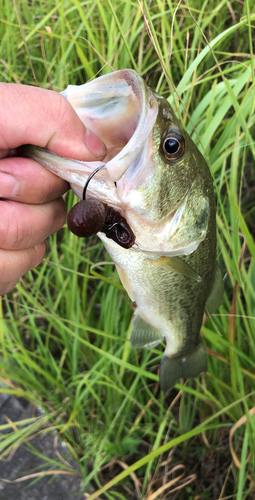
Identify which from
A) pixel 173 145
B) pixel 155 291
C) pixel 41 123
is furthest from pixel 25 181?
pixel 155 291

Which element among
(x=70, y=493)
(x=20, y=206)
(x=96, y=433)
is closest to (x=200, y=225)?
(x=20, y=206)

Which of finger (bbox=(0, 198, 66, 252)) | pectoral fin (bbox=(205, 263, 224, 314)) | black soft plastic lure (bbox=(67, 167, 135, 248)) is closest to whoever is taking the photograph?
black soft plastic lure (bbox=(67, 167, 135, 248))

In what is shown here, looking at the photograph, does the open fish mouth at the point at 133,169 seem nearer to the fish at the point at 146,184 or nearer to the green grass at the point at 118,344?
the fish at the point at 146,184

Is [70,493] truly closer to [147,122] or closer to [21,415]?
[21,415]

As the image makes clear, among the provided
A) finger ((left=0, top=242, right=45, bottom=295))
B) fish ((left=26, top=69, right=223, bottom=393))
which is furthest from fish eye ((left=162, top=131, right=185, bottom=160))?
finger ((left=0, top=242, right=45, bottom=295))

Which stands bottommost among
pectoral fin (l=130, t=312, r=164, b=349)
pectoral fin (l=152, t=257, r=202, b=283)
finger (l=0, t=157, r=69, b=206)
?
pectoral fin (l=130, t=312, r=164, b=349)

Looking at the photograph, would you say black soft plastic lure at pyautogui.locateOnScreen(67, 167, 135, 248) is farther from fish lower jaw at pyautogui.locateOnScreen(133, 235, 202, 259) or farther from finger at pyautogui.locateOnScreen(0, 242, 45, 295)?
finger at pyautogui.locateOnScreen(0, 242, 45, 295)

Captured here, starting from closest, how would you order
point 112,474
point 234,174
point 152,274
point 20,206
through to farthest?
1. point 20,206
2. point 152,274
3. point 234,174
4. point 112,474
